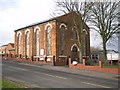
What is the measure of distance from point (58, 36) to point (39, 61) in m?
6.79

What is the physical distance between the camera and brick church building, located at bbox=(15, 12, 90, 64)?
30797mm

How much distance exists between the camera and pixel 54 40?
1222 inches

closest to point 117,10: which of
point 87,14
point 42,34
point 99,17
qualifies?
point 99,17

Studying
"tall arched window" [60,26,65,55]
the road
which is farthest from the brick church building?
the road

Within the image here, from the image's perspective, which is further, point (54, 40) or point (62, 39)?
point (62, 39)

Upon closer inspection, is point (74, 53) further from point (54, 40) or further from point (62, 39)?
point (54, 40)

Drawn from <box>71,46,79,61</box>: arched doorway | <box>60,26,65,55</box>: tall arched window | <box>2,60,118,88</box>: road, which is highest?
<box>60,26,65,55</box>: tall arched window

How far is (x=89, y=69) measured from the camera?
22.2 m

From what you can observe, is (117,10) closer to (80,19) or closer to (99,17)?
(99,17)

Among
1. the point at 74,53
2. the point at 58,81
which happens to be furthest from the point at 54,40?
the point at 58,81

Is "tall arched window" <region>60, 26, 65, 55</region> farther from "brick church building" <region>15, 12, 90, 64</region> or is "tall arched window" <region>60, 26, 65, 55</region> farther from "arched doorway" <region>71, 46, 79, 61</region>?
"arched doorway" <region>71, 46, 79, 61</region>

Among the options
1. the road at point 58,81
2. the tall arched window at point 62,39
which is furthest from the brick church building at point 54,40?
the road at point 58,81

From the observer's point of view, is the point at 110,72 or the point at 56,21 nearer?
the point at 110,72

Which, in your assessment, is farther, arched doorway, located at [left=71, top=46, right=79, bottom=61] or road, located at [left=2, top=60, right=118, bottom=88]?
arched doorway, located at [left=71, top=46, right=79, bottom=61]
